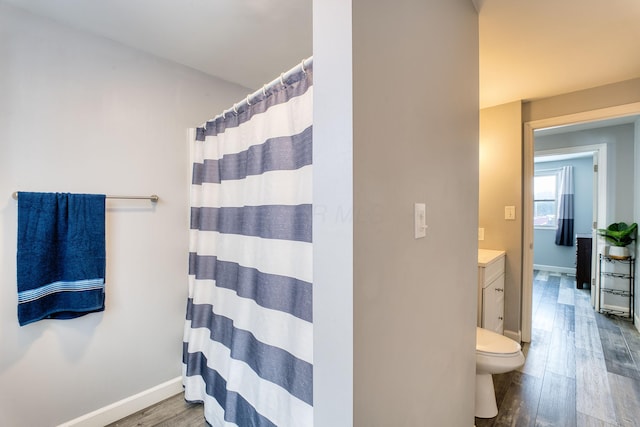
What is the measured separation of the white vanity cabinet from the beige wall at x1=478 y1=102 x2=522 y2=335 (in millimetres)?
137

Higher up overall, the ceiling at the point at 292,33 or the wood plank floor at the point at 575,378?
the ceiling at the point at 292,33

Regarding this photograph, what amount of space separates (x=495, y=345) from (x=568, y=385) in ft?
2.80

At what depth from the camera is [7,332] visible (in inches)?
54.1

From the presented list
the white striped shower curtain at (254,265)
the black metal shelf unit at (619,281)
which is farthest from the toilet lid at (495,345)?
the black metal shelf unit at (619,281)

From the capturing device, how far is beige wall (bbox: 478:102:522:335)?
8.44ft

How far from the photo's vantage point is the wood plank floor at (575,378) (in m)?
1.67

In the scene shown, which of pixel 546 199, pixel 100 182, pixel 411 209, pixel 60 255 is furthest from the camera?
pixel 546 199

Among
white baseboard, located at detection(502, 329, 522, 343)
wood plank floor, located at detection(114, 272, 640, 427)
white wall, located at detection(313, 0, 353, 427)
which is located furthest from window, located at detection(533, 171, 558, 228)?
white wall, located at detection(313, 0, 353, 427)

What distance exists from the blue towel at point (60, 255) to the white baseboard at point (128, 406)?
2.02 feet

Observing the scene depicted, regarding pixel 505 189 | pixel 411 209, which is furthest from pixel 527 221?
pixel 411 209

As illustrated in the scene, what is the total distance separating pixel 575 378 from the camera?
203 cm

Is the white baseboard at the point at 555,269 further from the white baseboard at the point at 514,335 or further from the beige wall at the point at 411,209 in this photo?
the beige wall at the point at 411,209

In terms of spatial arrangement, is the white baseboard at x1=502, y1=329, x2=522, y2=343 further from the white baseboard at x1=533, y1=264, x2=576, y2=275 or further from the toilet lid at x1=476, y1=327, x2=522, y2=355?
the white baseboard at x1=533, y1=264, x2=576, y2=275

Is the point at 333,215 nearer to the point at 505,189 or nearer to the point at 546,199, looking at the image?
the point at 505,189
